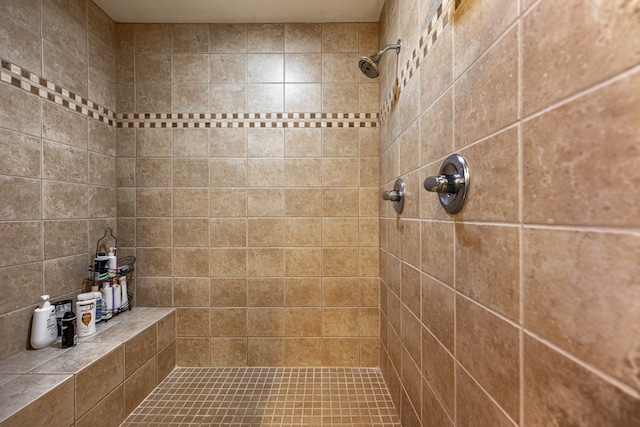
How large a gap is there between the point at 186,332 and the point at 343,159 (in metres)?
1.57

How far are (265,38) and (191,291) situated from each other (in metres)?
1.77

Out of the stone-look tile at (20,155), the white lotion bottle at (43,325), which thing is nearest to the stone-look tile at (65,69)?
the stone-look tile at (20,155)

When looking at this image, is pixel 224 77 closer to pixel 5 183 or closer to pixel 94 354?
pixel 5 183

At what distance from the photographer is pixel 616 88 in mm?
344

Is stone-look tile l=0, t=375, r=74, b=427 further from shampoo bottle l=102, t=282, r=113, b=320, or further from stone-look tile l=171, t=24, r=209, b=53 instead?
stone-look tile l=171, t=24, r=209, b=53

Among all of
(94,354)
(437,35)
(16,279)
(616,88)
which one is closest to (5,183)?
(16,279)

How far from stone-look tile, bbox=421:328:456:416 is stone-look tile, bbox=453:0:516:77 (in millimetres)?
805

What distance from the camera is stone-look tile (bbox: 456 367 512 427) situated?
59cm

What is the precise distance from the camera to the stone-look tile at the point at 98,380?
1158 mm

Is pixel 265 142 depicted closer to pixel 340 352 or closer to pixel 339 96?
pixel 339 96

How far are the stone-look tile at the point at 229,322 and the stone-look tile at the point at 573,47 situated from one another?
1.87m

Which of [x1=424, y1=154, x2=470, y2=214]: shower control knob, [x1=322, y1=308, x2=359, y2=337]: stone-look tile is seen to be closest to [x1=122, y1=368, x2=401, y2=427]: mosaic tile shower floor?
[x1=322, y1=308, x2=359, y2=337]: stone-look tile

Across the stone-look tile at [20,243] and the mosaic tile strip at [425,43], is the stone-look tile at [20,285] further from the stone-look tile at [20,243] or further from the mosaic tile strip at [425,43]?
the mosaic tile strip at [425,43]

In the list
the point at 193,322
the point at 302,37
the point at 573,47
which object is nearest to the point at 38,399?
the point at 193,322
